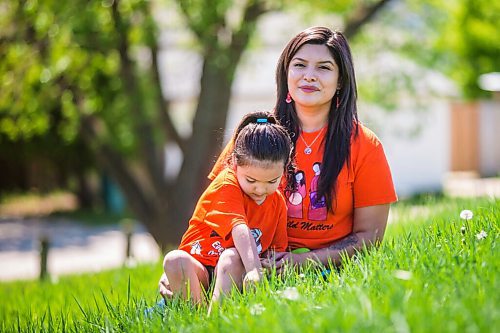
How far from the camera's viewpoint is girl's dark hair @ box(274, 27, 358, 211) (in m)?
3.96

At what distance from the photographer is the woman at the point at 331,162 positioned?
396 cm

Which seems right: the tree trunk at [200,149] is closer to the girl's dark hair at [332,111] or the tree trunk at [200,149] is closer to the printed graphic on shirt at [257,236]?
the girl's dark hair at [332,111]

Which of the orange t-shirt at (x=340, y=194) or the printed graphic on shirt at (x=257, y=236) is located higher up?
the orange t-shirt at (x=340, y=194)

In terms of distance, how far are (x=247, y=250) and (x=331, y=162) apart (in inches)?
28.9

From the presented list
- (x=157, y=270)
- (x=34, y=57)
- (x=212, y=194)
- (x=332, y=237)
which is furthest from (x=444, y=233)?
(x=34, y=57)

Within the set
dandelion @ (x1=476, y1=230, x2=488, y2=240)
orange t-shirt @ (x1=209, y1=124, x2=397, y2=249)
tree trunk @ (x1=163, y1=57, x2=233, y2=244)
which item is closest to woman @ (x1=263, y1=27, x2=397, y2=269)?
orange t-shirt @ (x1=209, y1=124, x2=397, y2=249)

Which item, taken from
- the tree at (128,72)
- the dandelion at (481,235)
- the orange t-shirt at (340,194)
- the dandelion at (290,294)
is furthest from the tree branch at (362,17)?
the dandelion at (290,294)

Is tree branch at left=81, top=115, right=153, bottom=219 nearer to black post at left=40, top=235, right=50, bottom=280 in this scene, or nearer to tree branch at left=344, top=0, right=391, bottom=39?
black post at left=40, top=235, right=50, bottom=280

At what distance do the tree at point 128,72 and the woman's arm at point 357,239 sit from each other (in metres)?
4.59

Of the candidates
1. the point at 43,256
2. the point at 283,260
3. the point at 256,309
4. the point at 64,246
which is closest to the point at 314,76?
the point at 283,260

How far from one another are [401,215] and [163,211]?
4260 millimetres

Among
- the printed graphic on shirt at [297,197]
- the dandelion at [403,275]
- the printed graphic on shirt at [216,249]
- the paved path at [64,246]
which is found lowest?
the paved path at [64,246]

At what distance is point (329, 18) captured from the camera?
36.7 ft

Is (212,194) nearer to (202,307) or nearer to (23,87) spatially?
(202,307)
